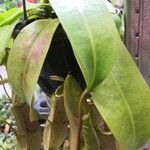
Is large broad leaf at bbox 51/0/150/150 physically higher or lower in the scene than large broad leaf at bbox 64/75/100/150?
higher

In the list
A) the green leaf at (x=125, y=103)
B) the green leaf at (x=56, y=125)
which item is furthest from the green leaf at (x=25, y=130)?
the green leaf at (x=125, y=103)

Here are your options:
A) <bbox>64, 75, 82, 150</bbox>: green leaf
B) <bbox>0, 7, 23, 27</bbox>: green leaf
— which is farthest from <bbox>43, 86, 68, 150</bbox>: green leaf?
<bbox>0, 7, 23, 27</bbox>: green leaf

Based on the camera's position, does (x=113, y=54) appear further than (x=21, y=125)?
No

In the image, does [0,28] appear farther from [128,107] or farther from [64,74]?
[128,107]

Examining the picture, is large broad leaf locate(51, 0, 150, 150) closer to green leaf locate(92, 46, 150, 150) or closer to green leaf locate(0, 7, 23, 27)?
green leaf locate(92, 46, 150, 150)

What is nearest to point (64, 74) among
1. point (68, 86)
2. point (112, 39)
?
point (68, 86)

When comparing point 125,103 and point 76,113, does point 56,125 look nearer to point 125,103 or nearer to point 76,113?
point 76,113
